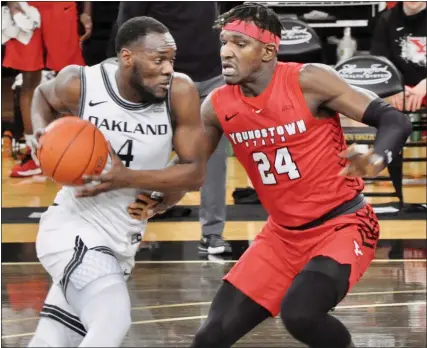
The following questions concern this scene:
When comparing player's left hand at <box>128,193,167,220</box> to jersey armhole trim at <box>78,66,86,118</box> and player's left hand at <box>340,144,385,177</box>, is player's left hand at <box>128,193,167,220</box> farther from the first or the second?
player's left hand at <box>340,144,385,177</box>

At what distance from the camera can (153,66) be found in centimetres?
464

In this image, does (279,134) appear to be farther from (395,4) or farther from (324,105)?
(395,4)

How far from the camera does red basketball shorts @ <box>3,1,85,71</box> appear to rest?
34.4ft

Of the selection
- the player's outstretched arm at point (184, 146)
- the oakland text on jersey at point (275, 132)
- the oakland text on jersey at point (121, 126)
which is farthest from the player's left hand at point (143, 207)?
the oakland text on jersey at point (275, 132)

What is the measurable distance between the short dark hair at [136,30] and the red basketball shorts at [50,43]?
585cm

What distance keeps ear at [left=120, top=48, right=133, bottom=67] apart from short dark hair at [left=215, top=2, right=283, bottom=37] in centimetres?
55

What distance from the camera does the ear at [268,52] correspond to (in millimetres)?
4980

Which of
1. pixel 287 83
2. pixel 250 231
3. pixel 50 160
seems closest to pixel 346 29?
pixel 250 231

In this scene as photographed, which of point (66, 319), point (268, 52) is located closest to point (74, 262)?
point (66, 319)

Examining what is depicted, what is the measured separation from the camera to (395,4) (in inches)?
404

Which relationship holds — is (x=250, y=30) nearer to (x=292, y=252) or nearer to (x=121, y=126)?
(x=121, y=126)

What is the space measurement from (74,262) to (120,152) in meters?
0.55

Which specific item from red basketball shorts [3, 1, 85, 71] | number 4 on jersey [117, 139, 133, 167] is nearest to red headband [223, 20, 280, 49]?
number 4 on jersey [117, 139, 133, 167]

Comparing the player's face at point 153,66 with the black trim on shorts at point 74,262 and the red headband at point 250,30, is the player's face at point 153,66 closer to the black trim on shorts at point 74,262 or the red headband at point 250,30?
the red headband at point 250,30
